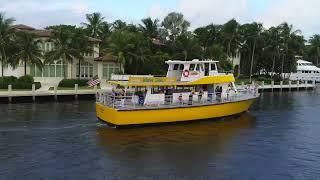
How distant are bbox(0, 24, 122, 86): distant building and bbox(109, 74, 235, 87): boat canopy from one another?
124 feet

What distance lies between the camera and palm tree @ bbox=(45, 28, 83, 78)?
69.9 metres

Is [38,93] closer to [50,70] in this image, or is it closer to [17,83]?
[17,83]

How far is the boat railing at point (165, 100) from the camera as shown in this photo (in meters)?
36.5

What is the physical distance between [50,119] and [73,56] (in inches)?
1258

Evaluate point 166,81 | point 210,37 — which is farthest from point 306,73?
point 166,81

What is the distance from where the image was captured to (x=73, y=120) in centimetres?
4112

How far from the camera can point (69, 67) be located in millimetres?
77438

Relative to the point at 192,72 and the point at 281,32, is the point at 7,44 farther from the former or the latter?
the point at 281,32

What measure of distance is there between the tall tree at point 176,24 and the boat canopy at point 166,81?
5105cm

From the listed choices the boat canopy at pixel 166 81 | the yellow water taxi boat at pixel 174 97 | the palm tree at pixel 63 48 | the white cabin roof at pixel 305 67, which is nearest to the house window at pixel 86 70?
the palm tree at pixel 63 48

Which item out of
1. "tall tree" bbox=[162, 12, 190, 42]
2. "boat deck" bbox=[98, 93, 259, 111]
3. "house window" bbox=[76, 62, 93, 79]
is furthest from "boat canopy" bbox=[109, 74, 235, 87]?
"tall tree" bbox=[162, 12, 190, 42]

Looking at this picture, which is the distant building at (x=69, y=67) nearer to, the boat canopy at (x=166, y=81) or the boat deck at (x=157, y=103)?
the boat canopy at (x=166, y=81)

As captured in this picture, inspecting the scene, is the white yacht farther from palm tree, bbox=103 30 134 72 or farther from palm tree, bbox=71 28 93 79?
palm tree, bbox=71 28 93 79

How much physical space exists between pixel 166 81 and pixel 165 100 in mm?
1718
